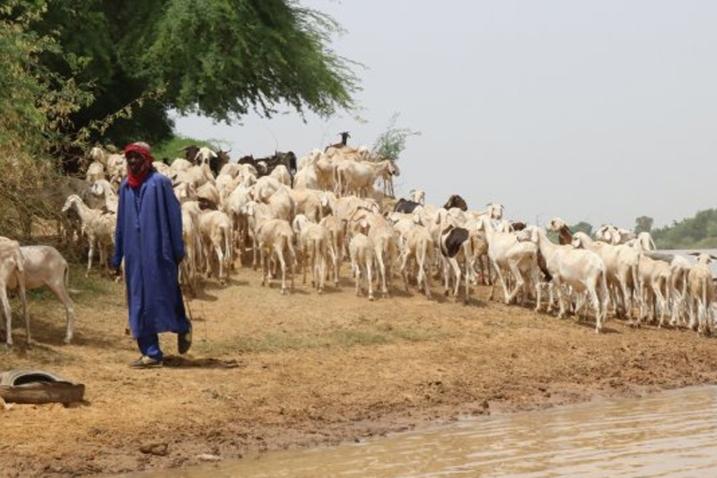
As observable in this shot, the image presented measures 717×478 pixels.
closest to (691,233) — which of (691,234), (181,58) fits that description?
(691,234)

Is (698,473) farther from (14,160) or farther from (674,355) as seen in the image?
(14,160)

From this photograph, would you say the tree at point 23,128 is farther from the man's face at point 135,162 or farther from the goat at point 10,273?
the man's face at point 135,162

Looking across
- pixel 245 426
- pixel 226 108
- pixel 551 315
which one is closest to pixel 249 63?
pixel 226 108

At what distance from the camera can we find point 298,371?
14336 millimetres

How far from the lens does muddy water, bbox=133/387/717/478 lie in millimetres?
10109

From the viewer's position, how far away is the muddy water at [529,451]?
10109mm

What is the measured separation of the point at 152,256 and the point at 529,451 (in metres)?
4.53

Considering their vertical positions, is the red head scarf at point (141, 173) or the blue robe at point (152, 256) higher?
the red head scarf at point (141, 173)

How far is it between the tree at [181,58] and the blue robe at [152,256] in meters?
10.7

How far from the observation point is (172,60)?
1046 inches

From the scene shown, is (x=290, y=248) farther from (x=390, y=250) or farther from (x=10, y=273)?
(x=10, y=273)

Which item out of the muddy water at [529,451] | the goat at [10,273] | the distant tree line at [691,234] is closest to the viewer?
the muddy water at [529,451]

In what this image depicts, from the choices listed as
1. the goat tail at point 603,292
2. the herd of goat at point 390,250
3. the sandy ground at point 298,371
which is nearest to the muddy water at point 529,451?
the sandy ground at point 298,371

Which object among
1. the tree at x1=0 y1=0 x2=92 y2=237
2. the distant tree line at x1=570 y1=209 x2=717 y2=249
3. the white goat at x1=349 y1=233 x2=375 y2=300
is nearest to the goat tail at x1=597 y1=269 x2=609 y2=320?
the white goat at x1=349 y1=233 x2=375 y2=300
